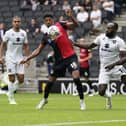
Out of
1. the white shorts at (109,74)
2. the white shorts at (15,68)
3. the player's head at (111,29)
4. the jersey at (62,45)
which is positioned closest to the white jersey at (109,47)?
the player's head at (111,29)

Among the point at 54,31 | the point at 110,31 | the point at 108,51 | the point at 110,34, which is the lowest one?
the point at 108,51

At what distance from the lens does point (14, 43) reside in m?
19.6

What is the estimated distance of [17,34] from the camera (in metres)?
19.5

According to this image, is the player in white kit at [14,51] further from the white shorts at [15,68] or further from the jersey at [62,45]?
the jersey at [62,45]

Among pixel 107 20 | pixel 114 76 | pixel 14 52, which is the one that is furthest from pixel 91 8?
pixel 114 76

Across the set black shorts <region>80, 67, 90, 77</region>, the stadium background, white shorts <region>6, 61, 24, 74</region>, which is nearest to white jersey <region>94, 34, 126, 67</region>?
white shorts <region>6, 61, 24, 74</region>

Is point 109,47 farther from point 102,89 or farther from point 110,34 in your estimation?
point 102,89

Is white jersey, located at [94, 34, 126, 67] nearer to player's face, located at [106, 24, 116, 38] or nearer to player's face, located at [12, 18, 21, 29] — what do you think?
player's face, located at [106, 24, 116, 38]

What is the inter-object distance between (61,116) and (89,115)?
652 mm

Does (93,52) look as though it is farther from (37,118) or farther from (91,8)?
(37,118)

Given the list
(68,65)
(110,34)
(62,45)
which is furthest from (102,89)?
(62,45)

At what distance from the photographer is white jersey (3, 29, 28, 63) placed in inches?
769

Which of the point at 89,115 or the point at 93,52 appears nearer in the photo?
the point at 89,115

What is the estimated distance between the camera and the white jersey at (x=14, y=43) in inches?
769
